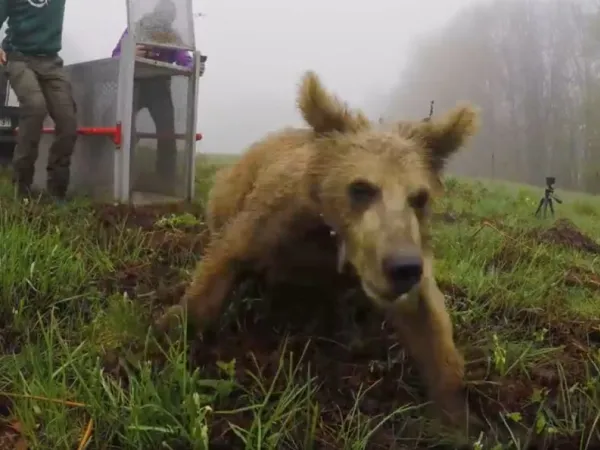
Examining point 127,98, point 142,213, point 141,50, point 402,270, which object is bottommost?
point 142,213

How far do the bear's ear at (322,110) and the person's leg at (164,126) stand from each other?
2816 mm

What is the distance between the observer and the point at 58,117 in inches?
161

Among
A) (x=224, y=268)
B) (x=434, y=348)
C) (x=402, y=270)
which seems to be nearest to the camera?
(x=402, y=270)

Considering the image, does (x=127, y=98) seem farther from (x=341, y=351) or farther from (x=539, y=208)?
(x=539, y=208)

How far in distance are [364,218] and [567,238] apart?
2.75m

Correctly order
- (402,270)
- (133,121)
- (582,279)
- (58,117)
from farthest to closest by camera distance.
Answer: (133,121), (58,117), (582,279), (402,270)

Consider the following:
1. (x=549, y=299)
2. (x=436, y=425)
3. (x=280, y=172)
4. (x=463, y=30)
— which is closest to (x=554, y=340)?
(x=549, y=299)

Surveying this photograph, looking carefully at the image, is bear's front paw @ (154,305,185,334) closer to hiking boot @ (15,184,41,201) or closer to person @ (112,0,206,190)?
hiking boot @ (15,184,41,201)

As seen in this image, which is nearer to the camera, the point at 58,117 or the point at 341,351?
the point at 341,351

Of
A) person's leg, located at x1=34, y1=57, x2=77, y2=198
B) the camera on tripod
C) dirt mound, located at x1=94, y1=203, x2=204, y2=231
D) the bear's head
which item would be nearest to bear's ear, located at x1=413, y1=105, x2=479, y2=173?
the bear's head

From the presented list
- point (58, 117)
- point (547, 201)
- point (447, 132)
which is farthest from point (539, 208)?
point (447, 132)

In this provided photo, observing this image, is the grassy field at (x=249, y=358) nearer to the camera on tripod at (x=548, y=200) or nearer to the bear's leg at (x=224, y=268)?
the bear's leg at (x=224, y=268)

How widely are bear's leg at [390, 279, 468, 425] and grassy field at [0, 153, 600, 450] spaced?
8 centimetres

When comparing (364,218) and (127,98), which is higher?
(127,98)
